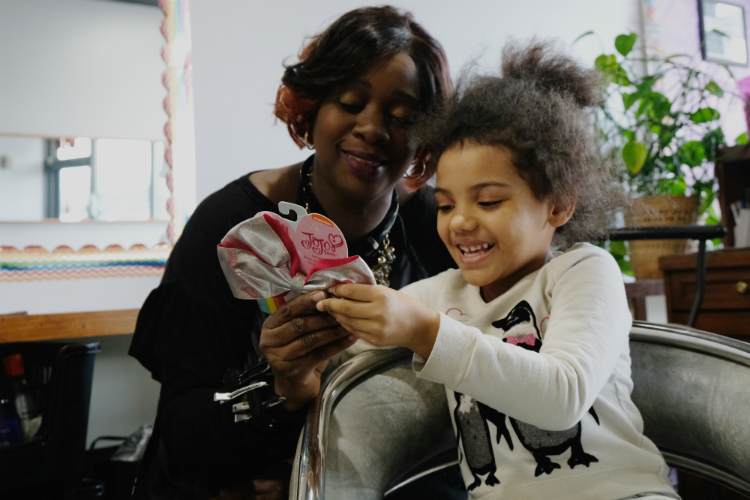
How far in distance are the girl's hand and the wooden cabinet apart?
4.54 ft

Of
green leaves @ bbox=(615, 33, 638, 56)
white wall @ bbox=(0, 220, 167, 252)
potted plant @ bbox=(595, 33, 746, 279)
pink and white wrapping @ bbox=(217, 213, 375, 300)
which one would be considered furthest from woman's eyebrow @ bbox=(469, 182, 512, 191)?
green leaves @ bbox=(615, 33, 638, 56)

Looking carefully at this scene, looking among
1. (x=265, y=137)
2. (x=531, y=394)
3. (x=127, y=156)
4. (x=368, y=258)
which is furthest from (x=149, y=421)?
(x=531, y=394)

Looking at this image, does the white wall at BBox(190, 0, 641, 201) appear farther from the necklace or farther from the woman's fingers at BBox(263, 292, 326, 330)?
the woman's fingers at BBox(263, 292, 326, 330)

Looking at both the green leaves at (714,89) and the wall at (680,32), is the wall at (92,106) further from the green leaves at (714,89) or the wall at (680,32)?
the wall at (680,32)

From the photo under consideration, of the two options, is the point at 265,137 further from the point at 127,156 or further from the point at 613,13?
the point at 613,13

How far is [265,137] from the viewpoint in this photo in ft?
6.81

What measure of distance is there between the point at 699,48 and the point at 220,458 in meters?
3.03

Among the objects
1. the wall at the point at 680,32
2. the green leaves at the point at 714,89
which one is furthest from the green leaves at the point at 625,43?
the wall at the point at 680,32

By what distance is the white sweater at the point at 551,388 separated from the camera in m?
0.60

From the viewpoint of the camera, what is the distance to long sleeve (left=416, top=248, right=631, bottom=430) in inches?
23.6

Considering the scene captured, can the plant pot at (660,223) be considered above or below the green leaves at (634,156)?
below

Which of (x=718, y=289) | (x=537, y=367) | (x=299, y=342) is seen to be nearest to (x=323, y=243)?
(x=299, y=342)

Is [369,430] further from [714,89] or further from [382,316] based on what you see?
[714,89]

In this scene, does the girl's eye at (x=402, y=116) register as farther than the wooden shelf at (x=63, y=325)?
No
